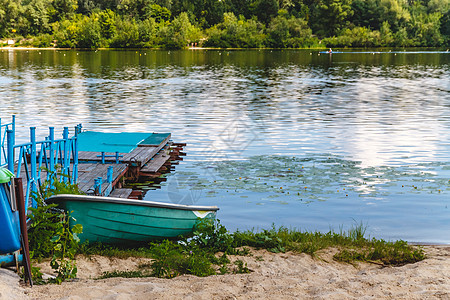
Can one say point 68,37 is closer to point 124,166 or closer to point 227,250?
point 124,166

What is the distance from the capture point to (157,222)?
11.0 metres

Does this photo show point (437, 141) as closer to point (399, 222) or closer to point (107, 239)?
point (399, 222)

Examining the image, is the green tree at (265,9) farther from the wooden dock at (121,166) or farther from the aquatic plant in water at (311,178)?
the aquatic plant in water at (311,178)

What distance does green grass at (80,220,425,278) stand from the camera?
9500 millimetres

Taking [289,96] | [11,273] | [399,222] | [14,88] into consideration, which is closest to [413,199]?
[399,222]

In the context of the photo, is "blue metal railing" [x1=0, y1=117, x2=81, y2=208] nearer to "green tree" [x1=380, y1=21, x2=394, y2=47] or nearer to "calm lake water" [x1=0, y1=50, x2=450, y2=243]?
"calm lake water" [x1=0, y1=50, x2=450, y2=243]

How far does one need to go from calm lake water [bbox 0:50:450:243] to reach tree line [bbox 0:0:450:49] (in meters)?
107

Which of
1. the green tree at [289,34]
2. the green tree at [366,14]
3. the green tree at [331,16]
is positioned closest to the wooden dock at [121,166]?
the green tree at [289,34]

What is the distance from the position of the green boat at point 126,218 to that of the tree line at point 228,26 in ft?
489

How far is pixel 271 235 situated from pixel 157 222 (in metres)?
2.07

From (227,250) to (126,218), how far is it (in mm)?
1819

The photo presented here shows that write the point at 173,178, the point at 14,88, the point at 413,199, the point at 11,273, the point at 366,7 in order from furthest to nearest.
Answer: the point at 366,7
the point at 14,88
the point at 173,178
the point at 413,199
the point at 11,273

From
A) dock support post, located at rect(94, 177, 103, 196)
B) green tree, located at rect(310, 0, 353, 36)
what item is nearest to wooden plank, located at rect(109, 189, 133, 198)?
dock support post, located at rect(94, 177, 103, 196)

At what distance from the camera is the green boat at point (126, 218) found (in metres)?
10.2
